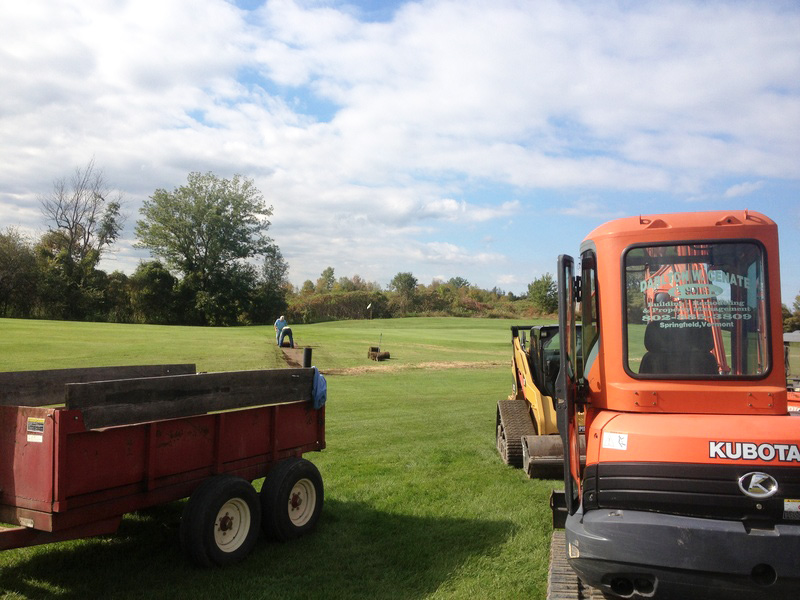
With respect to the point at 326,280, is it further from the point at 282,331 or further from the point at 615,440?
the point at 615,440

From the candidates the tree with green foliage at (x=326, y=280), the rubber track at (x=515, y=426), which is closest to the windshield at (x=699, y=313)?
the rubber track at (x=515, y=426)

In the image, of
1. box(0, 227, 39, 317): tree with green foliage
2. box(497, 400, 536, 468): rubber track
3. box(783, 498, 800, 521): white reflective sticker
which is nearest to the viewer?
box(783, 498, 800, 521): white reflective sticker

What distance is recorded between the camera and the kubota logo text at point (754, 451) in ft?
13.3

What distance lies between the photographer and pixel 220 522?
564 centimetres

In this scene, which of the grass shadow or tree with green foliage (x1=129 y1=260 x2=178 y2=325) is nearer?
the grass shadow

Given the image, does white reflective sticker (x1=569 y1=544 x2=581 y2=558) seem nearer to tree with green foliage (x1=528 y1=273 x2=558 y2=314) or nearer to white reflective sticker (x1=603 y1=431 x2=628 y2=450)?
white reflective sticker (x1=603 y1=431 x2=628 y2=450)

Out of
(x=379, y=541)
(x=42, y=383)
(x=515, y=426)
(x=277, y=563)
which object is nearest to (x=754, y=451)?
(x=379, y=541)

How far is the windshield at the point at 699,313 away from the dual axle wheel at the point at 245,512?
10.9ft

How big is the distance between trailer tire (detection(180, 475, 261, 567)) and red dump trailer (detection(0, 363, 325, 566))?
0.03 feet

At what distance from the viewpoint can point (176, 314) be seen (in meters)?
67.6

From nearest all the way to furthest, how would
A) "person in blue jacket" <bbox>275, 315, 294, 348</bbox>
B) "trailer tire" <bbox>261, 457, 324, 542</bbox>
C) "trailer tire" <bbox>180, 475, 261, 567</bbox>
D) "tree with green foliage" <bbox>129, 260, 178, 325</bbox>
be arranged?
"trailer tire" <bbox>180, 475, 261, 567</bbox>, "trailer tire" <bbox>261, 457, 324, 542</bbox>, "person in blue jacket" <bbox>275, 315, 294, 348</bbox>, "tree with green foliage" <bbox>129, 260, 178, 325</bbox>

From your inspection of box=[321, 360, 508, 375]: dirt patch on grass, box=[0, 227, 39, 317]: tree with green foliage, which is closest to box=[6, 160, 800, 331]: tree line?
box=[0, 227, 39, 317]: tree with green foliage

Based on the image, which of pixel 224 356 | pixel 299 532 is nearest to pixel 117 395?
pixel 299 532

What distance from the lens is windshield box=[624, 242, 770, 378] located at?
450 cm
